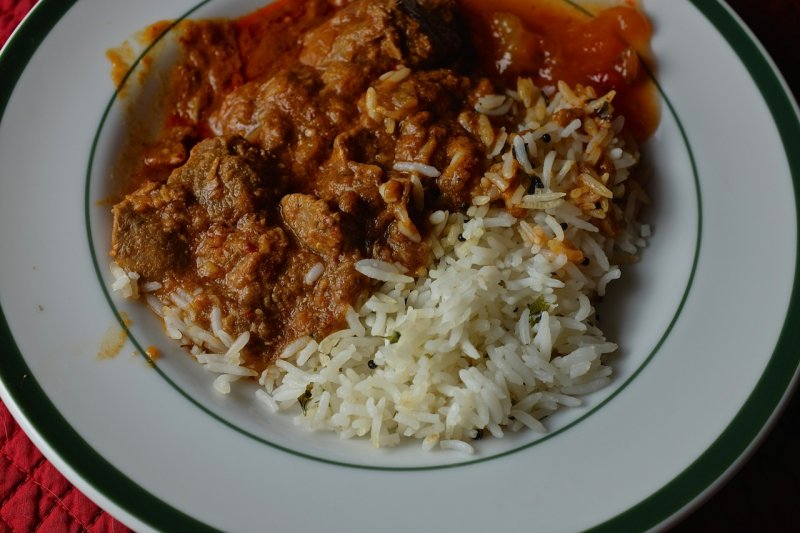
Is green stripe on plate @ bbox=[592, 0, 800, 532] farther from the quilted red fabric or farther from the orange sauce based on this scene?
the quilted red fabric

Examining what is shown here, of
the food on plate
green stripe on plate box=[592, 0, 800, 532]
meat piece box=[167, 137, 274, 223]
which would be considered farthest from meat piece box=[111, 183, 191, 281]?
green stripe on plate box=[592, 0, 800, 532]

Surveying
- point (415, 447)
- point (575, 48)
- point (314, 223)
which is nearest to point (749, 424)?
point (415, 447)

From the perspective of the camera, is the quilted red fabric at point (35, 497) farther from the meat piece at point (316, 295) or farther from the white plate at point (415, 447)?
the meat piece at point (316, 295)

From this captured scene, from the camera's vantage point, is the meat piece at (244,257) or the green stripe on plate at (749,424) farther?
the meat piece at (244,257)

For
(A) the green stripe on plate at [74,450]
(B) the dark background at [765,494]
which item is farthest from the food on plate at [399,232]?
(B) the dark background at [765,494]

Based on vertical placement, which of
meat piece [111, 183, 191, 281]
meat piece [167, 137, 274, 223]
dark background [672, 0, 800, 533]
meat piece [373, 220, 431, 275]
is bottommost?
dark background [672, 0, 800, 533]

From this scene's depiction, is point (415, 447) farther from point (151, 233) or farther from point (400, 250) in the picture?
point (151, 233)

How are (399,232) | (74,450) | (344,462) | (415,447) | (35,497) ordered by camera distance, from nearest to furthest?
(74,450) → (344,462) → (415,447) → (35,497) → (399,232)
